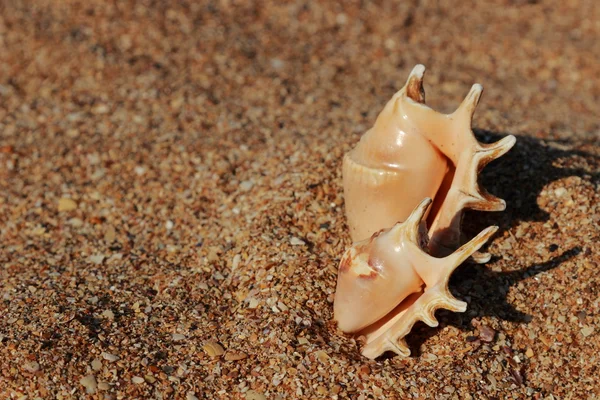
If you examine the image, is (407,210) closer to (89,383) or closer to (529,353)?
(529,353)

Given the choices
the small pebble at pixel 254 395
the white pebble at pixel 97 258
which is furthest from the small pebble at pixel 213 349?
the white pebble at pixel 97 258

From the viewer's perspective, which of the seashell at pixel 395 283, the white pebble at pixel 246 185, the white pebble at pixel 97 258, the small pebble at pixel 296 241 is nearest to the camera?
the seashell at pixel 395 283

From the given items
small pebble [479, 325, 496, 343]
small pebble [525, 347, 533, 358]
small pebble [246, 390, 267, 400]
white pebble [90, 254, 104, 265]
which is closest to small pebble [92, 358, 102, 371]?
small pebble [246, 390, 267, 400]

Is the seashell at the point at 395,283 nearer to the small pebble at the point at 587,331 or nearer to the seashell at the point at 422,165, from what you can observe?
the seashell at the point at 422,165

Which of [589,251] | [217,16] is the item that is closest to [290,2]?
[217,16]

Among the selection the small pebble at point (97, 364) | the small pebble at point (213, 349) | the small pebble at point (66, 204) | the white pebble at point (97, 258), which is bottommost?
the small pebble at point (66, 204)

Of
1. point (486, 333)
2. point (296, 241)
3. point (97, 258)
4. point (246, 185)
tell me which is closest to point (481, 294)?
point (486, 333)

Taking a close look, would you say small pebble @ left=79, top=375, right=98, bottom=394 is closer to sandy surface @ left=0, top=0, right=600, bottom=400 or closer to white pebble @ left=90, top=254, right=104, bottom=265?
sandy surface @ left=0, top=0, right=600, bottom=400
